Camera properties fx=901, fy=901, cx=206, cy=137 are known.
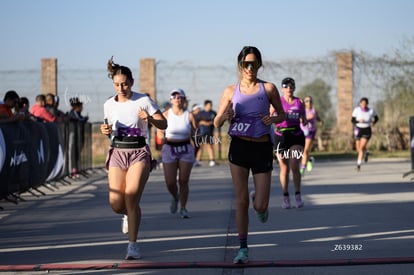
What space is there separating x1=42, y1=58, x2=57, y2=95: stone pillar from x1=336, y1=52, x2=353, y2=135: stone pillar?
10099mm

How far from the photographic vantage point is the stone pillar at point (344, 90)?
32125 millimetres

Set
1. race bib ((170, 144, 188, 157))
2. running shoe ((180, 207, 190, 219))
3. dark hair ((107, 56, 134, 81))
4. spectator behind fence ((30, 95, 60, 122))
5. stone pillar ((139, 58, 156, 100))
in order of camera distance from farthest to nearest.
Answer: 1. stone pillar ((139, 58, 156, 100))
2. spectator behind fence ((30, 95, 60, 122))
3. race bib ((170, 144, 188, 157))
4. running shoe ((180, 207, 190, 219))
5. dark hair ((107, 56, 134, 81))

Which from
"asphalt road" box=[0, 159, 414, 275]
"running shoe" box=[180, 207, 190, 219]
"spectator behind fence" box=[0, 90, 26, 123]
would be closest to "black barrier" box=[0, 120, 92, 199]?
"spectator behind fence" box=[0, 90, 26, 123]

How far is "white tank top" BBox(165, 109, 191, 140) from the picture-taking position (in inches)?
492

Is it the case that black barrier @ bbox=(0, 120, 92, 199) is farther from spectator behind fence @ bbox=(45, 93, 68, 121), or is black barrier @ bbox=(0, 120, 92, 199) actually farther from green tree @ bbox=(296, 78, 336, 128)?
green tree @ bbox=(296, 78, 336, 128)

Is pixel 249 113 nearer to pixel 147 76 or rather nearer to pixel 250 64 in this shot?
pixel 250 64

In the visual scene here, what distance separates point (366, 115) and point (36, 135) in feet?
32.9

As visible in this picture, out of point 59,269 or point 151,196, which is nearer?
point 59,269

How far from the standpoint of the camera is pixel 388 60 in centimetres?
3291

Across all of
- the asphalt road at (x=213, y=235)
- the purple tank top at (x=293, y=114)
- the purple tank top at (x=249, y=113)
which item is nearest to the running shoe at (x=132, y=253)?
the asphalt road at (x=213, y=235)

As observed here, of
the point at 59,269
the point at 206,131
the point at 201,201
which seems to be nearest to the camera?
the point at 59,269

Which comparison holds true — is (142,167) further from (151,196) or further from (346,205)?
(151,196)

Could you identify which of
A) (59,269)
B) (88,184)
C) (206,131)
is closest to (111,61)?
(59,269)

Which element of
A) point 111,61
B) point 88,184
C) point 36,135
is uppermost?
point 111,61
